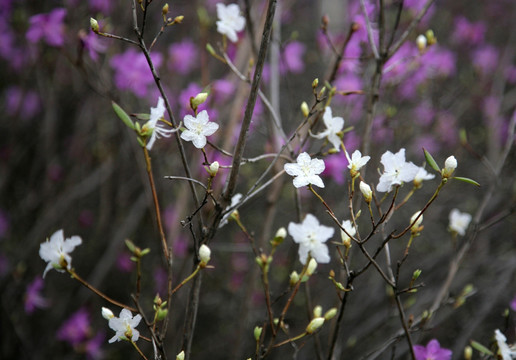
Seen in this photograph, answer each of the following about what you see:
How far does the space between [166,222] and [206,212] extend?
1480 mm

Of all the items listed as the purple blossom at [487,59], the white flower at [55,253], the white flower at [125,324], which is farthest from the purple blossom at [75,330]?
the purple blossom at [487,59]

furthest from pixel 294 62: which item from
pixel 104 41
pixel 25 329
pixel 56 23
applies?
pixel 25 329

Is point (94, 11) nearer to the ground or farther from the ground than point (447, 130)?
farther from the ground

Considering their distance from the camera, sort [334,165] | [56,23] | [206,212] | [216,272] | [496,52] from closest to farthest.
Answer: [206,212]
[56,23]
[334,165]
[216,272]
[496,52]

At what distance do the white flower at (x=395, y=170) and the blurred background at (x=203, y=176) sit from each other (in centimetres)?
82

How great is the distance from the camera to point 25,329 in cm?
254

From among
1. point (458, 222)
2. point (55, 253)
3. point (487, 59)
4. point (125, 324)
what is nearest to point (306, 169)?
point (125, 324)

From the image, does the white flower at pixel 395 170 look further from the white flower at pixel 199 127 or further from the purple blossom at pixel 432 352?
Answer: the purple blossom at pixel 432 352

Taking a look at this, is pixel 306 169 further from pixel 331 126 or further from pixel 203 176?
pixel 203 176

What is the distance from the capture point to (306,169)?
1031mm

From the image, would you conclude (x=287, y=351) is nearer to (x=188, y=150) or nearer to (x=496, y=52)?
(x=188, y=150)

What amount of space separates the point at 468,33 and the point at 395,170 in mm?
3147

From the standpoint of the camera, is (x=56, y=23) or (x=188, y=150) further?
(x=188, y=150)

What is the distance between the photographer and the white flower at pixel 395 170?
3.25ft
